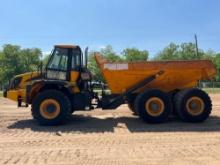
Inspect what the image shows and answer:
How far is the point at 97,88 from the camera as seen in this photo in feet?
55.4

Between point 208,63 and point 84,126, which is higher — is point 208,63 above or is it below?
above

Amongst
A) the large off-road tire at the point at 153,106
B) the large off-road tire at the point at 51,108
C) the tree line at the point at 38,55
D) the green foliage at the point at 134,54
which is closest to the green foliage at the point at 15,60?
the tree line at the point at 38,55

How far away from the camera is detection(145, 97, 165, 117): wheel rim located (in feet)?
50.7

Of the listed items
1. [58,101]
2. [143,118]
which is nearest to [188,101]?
[143,118]

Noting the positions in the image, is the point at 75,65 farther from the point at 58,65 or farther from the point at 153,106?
the point at 153,106

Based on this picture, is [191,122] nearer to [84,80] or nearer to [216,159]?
[84,80]

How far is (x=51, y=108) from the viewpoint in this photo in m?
15.1

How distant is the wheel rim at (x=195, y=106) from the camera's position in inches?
619

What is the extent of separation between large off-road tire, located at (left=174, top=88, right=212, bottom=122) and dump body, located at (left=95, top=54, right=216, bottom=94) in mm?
825

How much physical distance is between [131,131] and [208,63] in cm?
490

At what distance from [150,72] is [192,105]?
2041mm

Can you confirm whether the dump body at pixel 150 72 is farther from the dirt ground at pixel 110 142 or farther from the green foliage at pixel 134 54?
the green foliage at pixel 134 54

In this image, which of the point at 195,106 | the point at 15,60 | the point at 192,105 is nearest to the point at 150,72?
the point at 192,105

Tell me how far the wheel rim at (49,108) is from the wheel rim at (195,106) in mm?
4908
